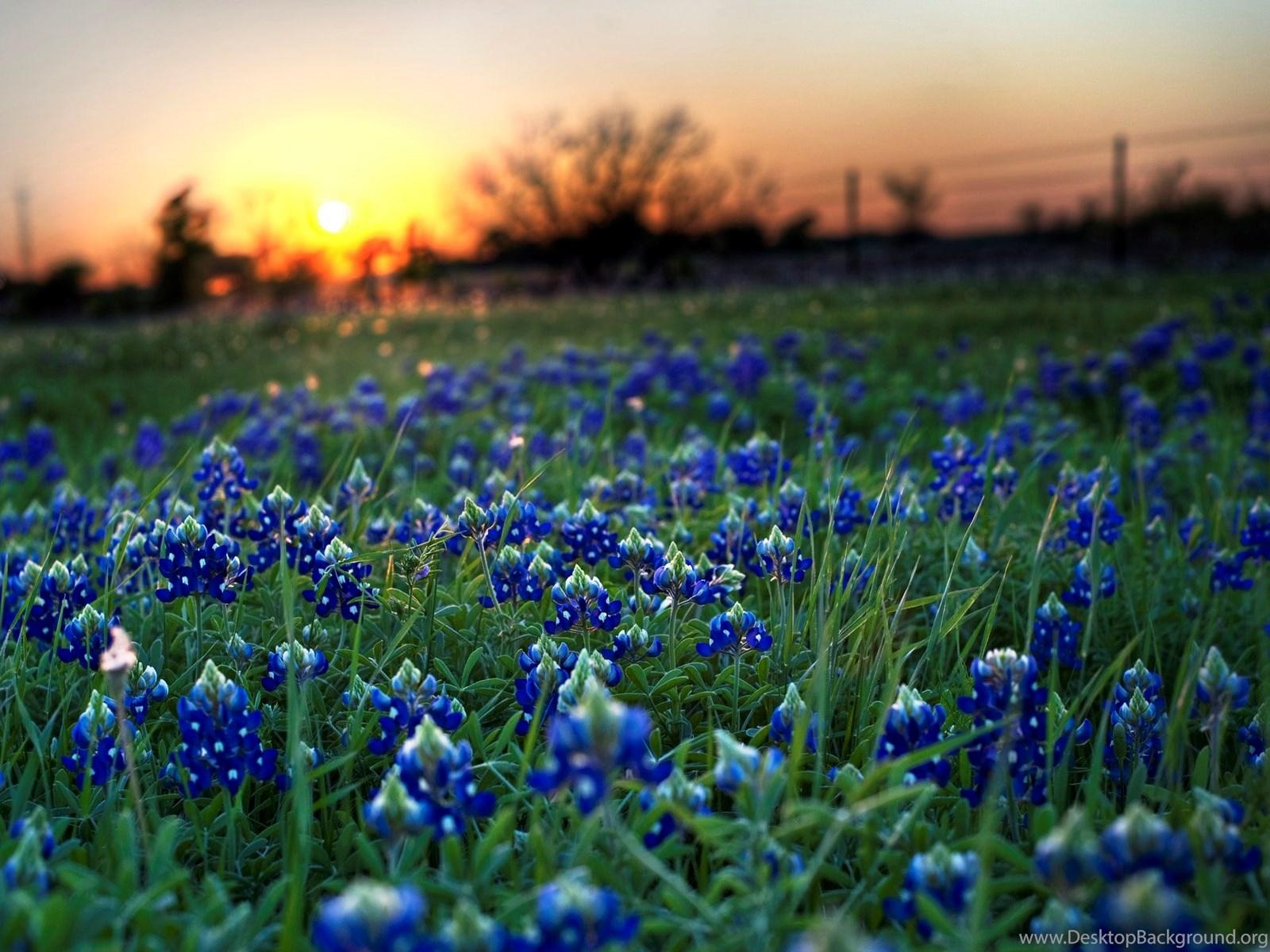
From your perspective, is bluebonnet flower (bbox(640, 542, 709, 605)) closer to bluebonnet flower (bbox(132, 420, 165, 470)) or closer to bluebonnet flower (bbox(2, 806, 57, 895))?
bluebonnet flower (bbox(2, 806, 57, 895))

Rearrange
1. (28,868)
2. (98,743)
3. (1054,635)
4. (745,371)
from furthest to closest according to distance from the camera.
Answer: (745,371) → (1054,635) → (98,743) → (28,868)

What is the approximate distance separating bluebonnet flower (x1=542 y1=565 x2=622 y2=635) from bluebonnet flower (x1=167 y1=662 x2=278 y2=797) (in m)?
0.63

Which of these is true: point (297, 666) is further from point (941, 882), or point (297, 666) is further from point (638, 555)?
point (941, 882)

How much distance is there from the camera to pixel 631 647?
2.13m

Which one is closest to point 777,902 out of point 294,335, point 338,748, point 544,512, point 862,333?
point 338,748

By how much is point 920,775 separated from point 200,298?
28215 mm

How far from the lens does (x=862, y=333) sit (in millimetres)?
9000

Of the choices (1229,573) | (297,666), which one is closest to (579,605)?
(297,666)

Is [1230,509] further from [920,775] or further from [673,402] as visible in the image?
[673,402]

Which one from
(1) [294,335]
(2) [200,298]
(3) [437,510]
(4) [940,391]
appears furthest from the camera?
(2) [200,298]

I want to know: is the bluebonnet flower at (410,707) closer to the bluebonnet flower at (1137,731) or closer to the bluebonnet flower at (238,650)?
the bluebonnet flower at (238,650)

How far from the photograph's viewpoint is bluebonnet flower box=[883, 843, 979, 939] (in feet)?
4.52

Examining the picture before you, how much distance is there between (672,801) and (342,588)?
1.03m

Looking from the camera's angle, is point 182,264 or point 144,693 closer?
point 144,693
